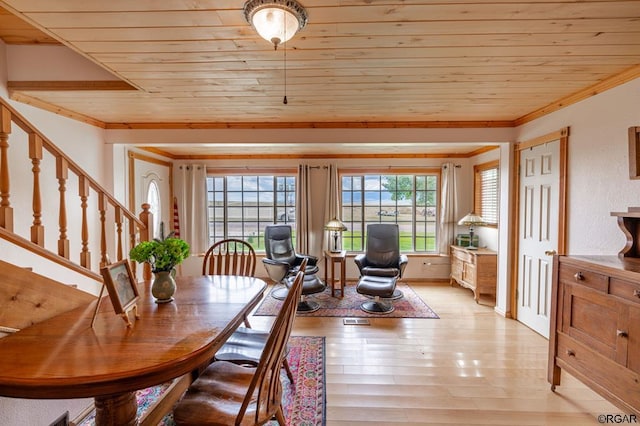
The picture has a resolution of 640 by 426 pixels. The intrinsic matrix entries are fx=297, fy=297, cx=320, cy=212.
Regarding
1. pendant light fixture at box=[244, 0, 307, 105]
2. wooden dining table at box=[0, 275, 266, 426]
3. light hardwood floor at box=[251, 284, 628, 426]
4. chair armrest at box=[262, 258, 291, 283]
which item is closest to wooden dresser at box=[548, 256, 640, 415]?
light hardwood floor at box=[251, 284, 628, 426]

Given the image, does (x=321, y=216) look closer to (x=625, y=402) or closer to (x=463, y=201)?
(x=463, y=201)

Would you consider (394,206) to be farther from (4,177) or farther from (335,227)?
(4,177)

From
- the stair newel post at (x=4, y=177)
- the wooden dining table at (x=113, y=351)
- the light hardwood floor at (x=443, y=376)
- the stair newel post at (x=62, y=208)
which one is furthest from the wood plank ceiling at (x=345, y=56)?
the light hardwood floor at (x=443, y=376)

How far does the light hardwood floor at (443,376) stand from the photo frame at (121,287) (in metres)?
1.38

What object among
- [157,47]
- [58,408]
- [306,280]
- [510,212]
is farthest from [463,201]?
[58,408]

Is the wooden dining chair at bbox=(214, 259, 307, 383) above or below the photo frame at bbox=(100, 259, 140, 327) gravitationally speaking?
below

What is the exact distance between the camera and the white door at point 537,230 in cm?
296

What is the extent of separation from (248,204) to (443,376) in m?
4.09

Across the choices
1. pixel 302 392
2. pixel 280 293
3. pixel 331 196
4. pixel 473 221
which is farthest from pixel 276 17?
pixel 473 221

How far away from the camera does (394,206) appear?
17.4 feet

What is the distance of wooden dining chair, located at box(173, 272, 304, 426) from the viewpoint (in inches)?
47.7

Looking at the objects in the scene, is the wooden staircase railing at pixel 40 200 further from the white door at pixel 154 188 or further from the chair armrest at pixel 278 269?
the chair armrest at pixel 278 269

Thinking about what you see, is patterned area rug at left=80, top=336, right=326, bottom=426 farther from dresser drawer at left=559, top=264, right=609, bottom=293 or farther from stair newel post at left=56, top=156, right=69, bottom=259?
dresser drawer at left=559, top=264, right=609, bottom=293

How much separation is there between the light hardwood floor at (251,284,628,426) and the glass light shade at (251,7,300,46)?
88.4 inches
